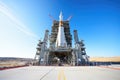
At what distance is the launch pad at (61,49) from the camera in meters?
47.2

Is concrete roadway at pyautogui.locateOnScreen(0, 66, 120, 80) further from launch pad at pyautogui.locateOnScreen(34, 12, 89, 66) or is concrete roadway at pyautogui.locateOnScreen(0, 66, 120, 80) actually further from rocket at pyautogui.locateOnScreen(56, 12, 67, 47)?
rocket at pyautogui.locateOnScreen(56, 12, 67, 47)

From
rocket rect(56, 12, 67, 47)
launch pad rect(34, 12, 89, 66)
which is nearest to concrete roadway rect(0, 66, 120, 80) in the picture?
launch pad rect(34, 12, 89, 66)

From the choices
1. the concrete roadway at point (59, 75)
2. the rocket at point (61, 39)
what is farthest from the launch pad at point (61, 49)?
the concrete roadway at point (59, 75)

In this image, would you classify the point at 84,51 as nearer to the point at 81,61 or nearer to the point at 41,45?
the point at 81,61

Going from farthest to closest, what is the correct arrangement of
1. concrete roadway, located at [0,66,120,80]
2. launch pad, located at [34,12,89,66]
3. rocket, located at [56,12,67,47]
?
rocket, located at [56,12,67,47]
launch pad, located at [34,12,89,66]
concrete roadway, located at [0,66,120,80]

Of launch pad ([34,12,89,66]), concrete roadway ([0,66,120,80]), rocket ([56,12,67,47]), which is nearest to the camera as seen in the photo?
concrete roadway ([0,66,120,80])

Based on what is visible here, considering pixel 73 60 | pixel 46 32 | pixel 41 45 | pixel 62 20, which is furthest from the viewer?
pixel 62 20

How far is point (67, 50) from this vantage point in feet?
154

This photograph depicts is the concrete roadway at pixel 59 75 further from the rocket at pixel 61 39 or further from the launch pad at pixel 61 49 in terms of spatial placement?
the rocket at pixel 61 39

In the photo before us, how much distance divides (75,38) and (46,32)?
1355cm

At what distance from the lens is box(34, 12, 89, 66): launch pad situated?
4722 centimetres

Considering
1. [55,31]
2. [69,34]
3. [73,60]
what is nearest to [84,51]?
[73,60]

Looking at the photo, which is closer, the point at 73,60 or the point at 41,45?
the point at 73,60

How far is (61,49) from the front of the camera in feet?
155
